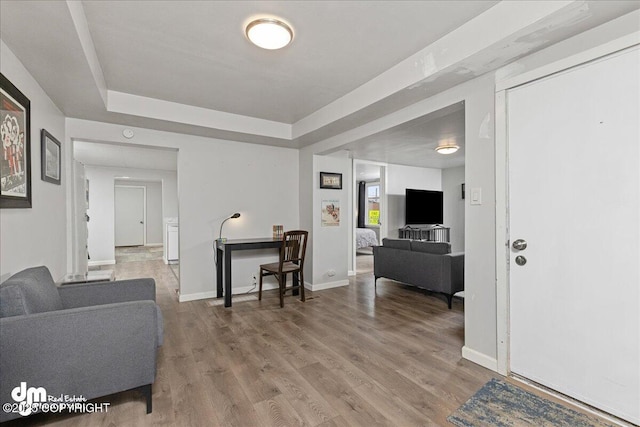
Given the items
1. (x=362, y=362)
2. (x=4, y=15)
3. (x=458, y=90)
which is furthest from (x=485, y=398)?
(x=4, y=15)

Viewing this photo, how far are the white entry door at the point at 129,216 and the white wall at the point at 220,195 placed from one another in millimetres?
6800

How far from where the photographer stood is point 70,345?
1531 millimetres

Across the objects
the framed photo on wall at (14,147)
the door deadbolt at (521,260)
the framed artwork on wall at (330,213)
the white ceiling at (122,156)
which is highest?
the white ceiling at (122,156)

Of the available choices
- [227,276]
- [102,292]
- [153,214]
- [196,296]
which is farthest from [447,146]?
[153,214]

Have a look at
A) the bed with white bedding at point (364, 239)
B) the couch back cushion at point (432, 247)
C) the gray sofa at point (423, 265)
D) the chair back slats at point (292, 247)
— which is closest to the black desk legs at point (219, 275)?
the chair back slats at point (292, 247)

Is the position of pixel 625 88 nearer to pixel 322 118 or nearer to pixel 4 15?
pixel 322 118

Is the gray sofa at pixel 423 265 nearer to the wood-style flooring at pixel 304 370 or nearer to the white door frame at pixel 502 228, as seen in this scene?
the wood-style flooring at pixel 304 370

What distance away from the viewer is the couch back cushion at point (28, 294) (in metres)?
1.53

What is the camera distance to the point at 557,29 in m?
1.70

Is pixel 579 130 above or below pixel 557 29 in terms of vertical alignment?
below

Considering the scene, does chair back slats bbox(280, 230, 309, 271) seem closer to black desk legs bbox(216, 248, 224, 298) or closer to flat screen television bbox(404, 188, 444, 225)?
black desk legs bbox(216, 248, 224, 298)

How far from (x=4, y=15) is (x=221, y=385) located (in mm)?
2476

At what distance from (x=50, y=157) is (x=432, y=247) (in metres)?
4.31

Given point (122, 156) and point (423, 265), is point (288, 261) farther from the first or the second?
point (122, 156)
